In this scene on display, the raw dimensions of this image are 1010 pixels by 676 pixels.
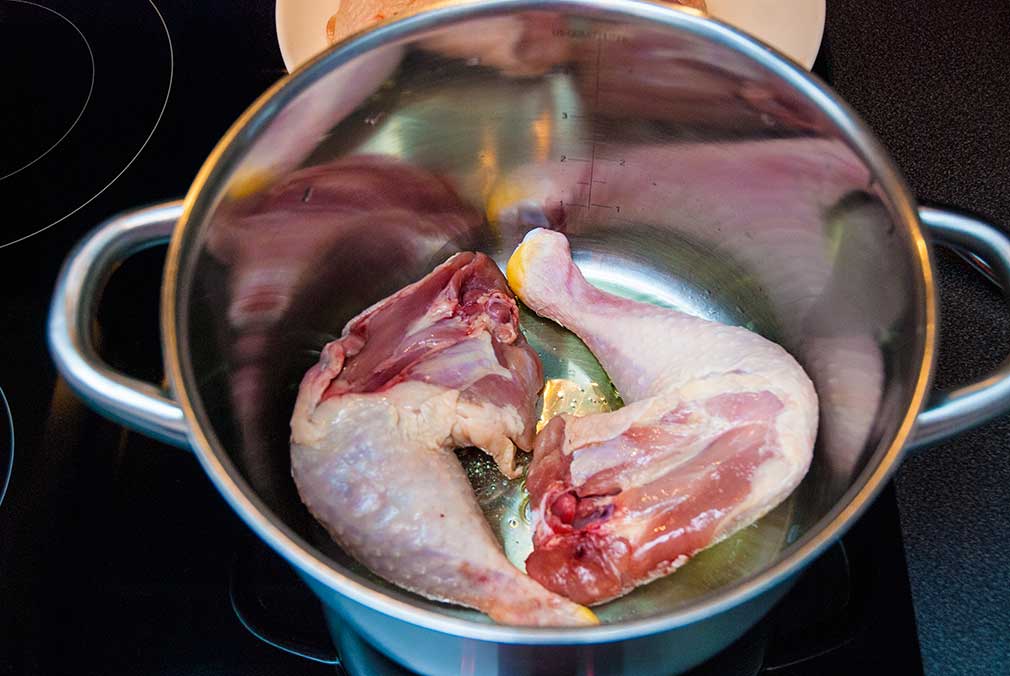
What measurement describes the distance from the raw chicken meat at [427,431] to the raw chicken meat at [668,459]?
0.06 m

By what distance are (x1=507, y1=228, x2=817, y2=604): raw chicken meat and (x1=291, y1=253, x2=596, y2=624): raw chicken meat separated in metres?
0.06

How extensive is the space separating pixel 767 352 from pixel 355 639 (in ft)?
1.73

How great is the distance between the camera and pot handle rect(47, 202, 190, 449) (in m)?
0.71

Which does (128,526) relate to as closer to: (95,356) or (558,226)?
(95,356)

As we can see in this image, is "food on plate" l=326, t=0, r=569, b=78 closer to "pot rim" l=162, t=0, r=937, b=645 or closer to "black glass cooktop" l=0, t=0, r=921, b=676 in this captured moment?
"pot rim" l=162, t=0, r=937, b=645

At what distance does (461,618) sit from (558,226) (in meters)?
0.65

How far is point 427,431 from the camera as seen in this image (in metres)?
0.94

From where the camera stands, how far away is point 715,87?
38.8 inches

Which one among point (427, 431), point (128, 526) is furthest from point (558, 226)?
point (128, 526)

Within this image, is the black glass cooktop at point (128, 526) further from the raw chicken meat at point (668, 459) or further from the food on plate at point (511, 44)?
the food on plate at point (511, 44)

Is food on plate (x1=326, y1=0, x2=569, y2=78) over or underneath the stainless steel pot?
over

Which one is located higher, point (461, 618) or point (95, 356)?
point (95, 356)

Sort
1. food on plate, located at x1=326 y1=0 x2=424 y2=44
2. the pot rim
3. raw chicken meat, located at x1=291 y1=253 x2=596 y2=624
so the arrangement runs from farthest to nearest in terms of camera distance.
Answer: food on plate, located at x1=326 y1=0 x2=424 y2=44 → raw chicken meat, located at x1=291 y1=253 x2=596 y2=624 → the pot rim

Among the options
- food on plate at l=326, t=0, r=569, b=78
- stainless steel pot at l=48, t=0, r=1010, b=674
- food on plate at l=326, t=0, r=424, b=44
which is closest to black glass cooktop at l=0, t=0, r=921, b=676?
stainless steel pot at l=48, t=0, r=1010, b=674
